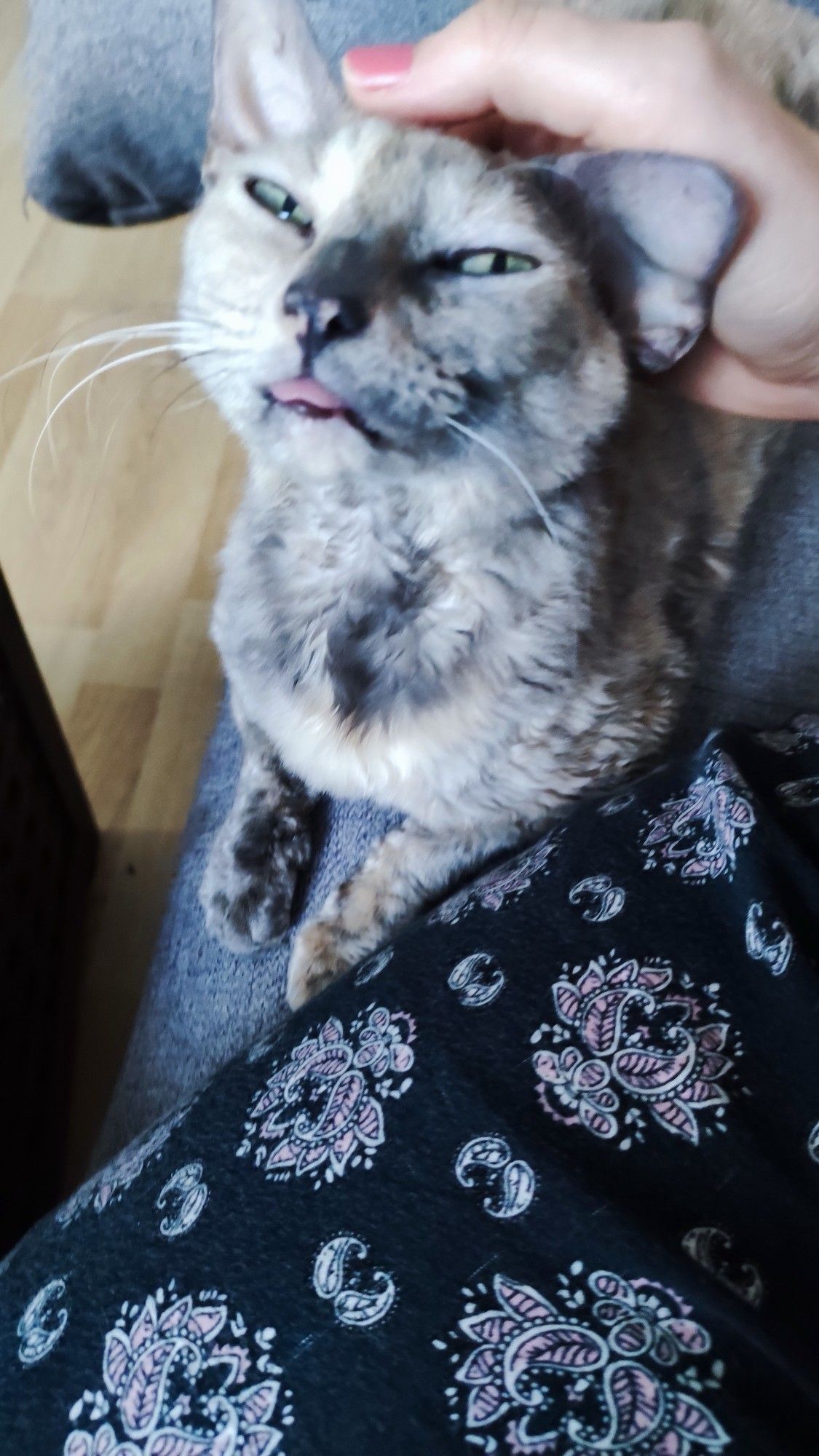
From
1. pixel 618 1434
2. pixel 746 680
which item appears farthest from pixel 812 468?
pixel 618 1434

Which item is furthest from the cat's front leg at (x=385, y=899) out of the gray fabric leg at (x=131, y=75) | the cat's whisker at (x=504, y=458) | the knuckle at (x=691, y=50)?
the gray fabric leg at (x=131, y=75)

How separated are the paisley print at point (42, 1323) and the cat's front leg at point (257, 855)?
1.06 feet

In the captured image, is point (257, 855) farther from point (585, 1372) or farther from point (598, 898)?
point (585, 1372)

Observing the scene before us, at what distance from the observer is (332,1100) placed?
18.3 inches

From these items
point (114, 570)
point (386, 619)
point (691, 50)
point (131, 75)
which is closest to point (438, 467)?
point (386, 619)

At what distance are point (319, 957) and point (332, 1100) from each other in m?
0.26

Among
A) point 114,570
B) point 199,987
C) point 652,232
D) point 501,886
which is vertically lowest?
point 114,570

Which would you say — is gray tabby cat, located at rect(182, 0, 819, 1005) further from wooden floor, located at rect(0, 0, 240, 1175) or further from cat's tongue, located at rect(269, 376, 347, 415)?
wooden floor, located at rect(0, 0, 240, 1175)

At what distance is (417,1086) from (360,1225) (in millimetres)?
63

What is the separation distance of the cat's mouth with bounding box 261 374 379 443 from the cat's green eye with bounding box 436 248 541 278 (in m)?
0.11

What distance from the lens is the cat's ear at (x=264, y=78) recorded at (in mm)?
574

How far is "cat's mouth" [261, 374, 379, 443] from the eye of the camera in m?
0.50

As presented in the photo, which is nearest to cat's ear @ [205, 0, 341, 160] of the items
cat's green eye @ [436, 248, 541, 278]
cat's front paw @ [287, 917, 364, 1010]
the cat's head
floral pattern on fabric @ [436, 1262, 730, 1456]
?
the cat's head

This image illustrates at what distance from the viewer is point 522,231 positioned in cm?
53
